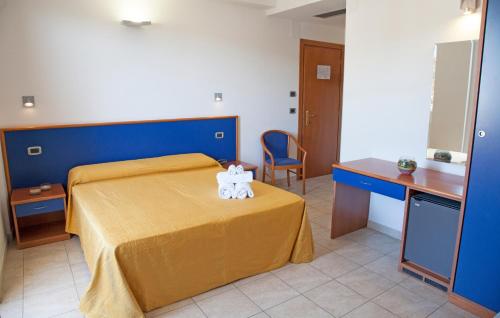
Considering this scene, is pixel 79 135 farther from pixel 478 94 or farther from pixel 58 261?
pixel 478 94

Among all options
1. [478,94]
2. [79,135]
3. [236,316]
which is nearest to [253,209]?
[236,316]

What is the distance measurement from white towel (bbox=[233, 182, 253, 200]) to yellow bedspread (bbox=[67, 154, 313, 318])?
0.08 m

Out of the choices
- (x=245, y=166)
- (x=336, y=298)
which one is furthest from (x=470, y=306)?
(x=245, y=166)

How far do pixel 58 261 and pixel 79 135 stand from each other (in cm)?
125

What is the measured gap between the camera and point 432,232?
95.9 inches

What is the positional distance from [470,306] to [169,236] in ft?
6.42

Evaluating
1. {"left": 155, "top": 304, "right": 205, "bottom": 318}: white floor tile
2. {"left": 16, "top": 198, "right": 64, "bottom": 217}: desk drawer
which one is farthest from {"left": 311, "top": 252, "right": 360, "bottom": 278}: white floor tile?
{"left": 16, "top": 198, "right": 64, "bottom": 217}: desk drawer

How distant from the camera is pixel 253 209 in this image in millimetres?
2518

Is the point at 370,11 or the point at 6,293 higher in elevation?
the point at 370,11

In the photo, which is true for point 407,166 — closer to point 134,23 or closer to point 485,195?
point 485,195

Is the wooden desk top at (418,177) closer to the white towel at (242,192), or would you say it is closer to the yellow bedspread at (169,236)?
the yellow bedspread at (169,236)

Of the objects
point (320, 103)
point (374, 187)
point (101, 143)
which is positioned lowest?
point (374, 187)

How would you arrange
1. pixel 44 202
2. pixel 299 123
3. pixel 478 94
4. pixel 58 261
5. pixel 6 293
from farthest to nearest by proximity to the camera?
pixel 299 123 → pixel 44 202 → pixel 58 261 → pixel 6 293 → pixel 478 94

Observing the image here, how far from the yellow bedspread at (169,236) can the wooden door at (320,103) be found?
2.27m
